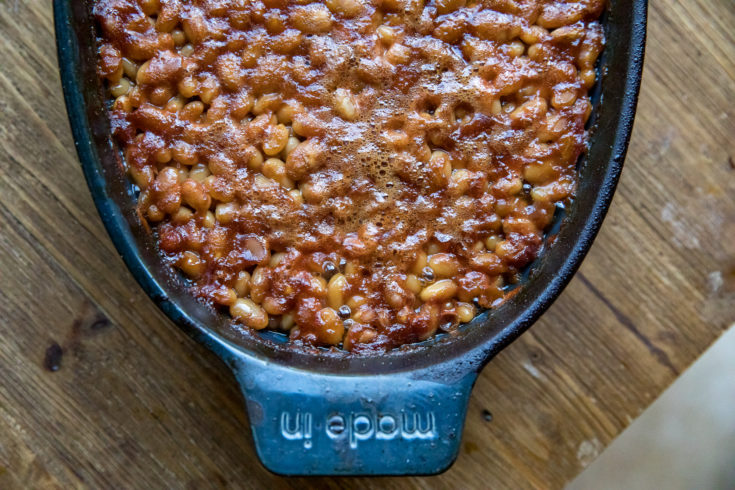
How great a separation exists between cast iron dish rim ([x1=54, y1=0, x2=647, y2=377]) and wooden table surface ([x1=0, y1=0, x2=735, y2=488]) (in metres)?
0.32

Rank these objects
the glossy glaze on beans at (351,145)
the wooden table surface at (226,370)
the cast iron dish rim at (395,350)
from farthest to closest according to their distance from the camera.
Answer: the wooden table surface at (226,370) < the glossy glaze on beans at (351,145) < the cast iron dish rim at (395,350)

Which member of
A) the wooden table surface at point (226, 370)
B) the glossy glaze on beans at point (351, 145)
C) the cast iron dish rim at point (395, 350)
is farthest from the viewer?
the wooden table surface at point (226, 370)

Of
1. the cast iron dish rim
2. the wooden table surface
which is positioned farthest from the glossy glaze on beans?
the wooden table surface

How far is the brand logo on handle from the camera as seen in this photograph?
A: 52.1 inches

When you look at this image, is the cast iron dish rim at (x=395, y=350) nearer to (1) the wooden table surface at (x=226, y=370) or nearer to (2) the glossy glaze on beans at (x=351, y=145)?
(2) the glossy glaze on beans at (x=351, y=145)

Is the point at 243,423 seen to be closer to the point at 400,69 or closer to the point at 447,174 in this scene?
the point at 447,174

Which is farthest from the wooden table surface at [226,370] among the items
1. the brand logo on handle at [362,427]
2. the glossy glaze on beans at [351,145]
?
the brand logo on handle at [362,427]

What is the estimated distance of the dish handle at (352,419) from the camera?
4.31 ft

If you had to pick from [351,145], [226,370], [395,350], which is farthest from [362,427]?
[351,145]

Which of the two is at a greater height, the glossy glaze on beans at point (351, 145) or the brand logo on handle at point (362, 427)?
the glossy glaze on beans at point (351, 145)

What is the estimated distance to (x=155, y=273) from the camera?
143 centimetres

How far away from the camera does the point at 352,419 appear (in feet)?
4.42

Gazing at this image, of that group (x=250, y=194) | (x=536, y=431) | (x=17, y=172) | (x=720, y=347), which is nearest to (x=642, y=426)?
(x=720, y=347)

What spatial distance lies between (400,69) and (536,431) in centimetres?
101
